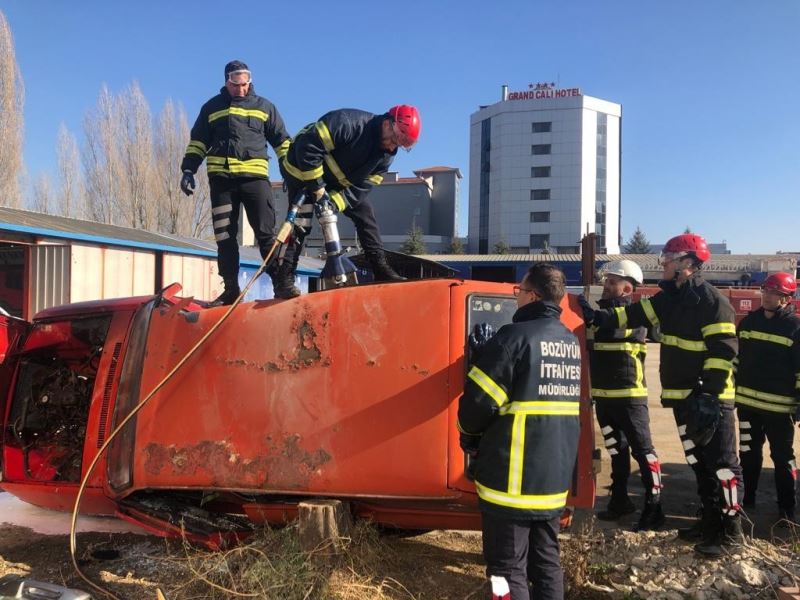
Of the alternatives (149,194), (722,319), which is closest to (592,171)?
(149,194)

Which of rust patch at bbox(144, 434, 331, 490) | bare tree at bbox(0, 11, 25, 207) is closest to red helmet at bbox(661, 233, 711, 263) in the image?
rust patch at bbox(144, 434, 331, 490)

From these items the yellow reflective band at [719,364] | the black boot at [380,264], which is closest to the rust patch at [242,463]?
the black boot at [380,264]

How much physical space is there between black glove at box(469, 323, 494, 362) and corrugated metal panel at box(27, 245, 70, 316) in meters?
8.30

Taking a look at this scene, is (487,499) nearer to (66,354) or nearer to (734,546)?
(734,546)

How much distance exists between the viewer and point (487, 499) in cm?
237

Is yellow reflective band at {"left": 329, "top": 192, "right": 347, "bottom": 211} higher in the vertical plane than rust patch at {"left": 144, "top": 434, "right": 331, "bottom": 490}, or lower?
higher

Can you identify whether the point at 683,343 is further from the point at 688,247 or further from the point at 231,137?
the point at 231,137

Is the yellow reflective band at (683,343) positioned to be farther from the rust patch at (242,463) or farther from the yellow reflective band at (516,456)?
the rust patch at (242,463)

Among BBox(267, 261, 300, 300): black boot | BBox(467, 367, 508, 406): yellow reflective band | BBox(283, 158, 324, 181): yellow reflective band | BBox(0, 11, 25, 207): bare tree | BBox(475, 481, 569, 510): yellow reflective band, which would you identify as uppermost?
BBox(0, 11, 25, 207): bare tree

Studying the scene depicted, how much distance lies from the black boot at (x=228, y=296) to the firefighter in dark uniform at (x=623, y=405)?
2358 millimetres

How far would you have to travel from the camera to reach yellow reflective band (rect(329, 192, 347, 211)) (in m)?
3.90

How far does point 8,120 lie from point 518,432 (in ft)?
76.2

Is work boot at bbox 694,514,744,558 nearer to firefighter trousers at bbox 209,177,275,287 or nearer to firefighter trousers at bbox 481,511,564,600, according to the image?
firefighter trousers at bbox 481,511,564,600

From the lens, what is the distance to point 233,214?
14.1ft
